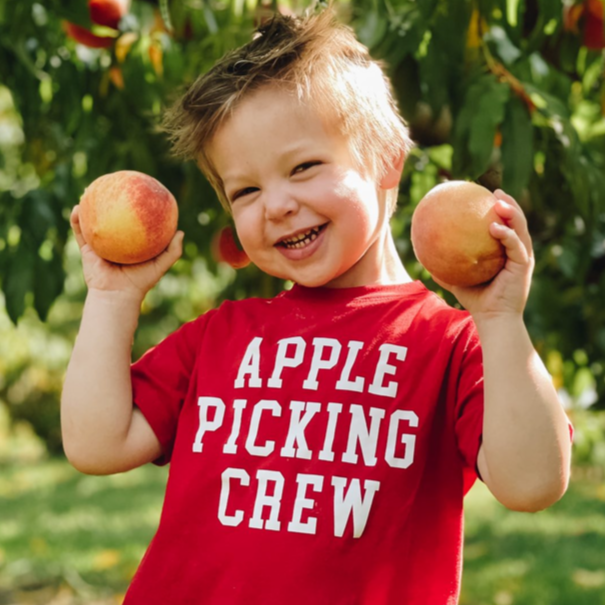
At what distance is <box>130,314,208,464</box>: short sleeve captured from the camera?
1.63 m

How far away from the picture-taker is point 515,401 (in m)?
1.31

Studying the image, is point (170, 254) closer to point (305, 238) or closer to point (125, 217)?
point (125, 217)

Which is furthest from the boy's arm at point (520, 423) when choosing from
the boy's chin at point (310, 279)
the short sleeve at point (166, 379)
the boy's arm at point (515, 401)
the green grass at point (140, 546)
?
the green grass at point (140, 546)

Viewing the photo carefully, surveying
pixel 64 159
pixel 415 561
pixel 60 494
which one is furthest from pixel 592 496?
pixel 415 561

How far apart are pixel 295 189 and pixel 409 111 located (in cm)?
67

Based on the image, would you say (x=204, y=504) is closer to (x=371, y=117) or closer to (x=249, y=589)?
(x=249, y=589)

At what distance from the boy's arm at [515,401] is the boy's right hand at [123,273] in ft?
1.98

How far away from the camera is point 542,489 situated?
1327 mm

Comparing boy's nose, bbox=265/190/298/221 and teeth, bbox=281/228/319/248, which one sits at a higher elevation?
boy's nose, bbox=265/190/298/221

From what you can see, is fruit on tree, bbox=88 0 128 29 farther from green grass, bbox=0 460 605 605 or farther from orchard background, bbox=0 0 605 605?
green grass, bbox=0 460 605 605

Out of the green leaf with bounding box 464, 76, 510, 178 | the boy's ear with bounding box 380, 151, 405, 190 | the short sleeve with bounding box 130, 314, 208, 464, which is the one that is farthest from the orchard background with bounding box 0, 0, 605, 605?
the short sleeve with bounding box 130, 314, 208, 464

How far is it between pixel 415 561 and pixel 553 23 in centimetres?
127

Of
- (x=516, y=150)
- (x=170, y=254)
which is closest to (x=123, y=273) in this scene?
(x=170, y=254)

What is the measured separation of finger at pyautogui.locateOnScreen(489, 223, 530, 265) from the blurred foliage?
1.79 feet
